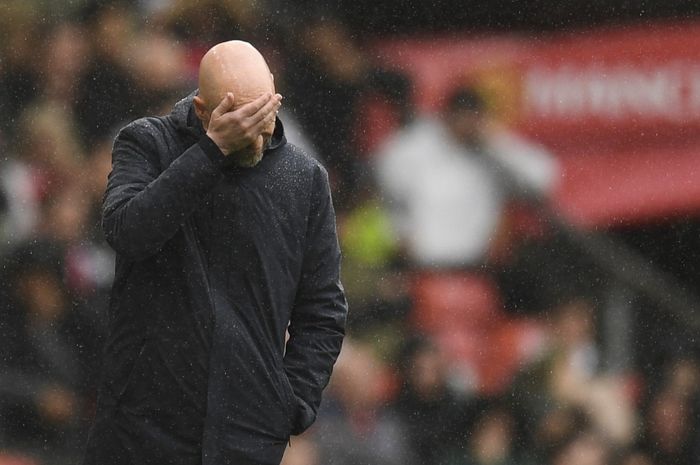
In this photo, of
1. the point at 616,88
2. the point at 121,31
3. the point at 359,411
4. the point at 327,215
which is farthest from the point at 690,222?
the point at 327,215

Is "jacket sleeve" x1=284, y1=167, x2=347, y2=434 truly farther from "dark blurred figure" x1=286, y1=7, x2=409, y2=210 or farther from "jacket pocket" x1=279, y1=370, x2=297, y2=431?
"dark blurred figure" x1=286, y1=7, x2=409, y2=210

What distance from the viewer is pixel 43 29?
17.7 ft

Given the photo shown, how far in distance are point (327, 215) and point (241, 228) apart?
0.25 m

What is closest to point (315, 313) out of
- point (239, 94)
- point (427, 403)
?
point (239, 94)

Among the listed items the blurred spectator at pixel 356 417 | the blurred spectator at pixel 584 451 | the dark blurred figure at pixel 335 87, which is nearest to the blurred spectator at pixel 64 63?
the dark blurred figure at pixel 335 87

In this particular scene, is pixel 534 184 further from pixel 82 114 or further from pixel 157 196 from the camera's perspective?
pixel 157 196

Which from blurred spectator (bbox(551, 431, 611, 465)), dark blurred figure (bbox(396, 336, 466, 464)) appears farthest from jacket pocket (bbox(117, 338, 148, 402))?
blurred spectator (bbox(551, 431, 611, 465))

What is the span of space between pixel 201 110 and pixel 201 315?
0.43 m

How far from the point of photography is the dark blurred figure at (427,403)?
5.77m

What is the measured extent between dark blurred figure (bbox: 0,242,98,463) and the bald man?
7.25ft

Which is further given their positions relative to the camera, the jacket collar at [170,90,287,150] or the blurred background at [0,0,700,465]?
the blurred background at [0,0,700,465]

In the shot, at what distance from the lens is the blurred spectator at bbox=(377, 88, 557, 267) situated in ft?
18.8

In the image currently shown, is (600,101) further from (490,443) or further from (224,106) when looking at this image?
(224,106)

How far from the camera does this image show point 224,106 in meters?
3.12
